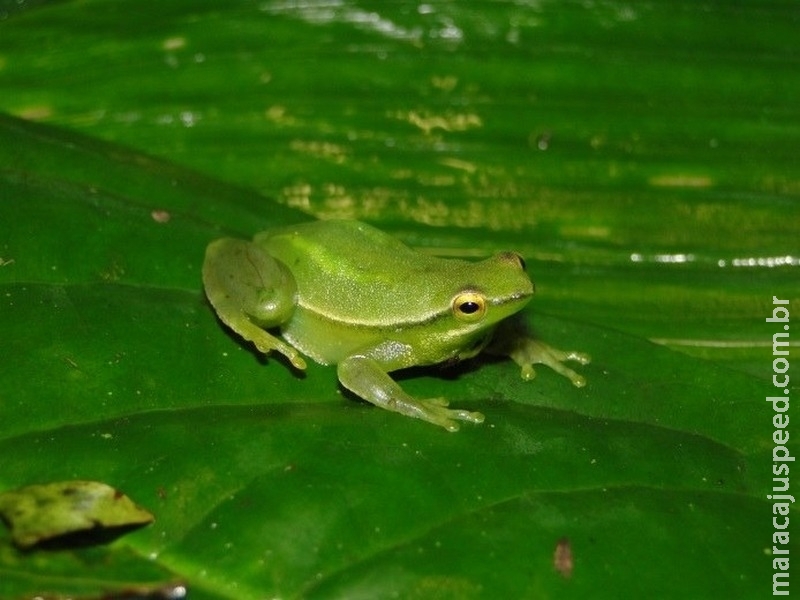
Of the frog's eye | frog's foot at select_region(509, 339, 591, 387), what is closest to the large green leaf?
frog's foot at select_region(509, 339, 591, 387)

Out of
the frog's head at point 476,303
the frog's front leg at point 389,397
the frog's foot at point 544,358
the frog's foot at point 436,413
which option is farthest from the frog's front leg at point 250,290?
the frog's foot at point 544,358

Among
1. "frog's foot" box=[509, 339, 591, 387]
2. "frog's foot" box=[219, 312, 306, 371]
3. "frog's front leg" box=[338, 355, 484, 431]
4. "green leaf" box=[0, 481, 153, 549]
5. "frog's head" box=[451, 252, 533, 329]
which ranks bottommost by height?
"frog's foot" box=[509, 339, 591, 387]

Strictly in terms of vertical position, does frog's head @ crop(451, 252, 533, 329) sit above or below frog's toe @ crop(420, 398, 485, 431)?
above

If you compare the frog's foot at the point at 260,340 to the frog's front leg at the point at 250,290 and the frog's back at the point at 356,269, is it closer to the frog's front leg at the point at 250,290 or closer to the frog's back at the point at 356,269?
the frog's front leg at the point at 250,290

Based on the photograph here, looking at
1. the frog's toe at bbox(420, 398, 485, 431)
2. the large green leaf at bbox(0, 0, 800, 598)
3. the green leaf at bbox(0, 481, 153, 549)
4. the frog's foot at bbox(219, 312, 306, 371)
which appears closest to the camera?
the green leaf at bbox(0, 481, 153, 549)

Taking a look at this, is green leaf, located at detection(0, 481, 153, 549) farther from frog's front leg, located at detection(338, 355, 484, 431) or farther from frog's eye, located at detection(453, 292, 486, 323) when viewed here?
frog's eye, located at detection(453, 292, 486, 323)

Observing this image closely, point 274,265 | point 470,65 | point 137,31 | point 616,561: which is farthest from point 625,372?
point 137,31

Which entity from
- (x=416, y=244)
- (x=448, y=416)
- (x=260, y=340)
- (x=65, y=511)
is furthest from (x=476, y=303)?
(x=65, y=511)

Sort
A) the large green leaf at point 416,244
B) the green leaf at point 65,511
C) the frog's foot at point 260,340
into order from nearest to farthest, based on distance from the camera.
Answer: the green leaf at point 65,511 → the large green leaf at point 416,244 → the frog's foot at point 260,340

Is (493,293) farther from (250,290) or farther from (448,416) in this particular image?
(250,290)
